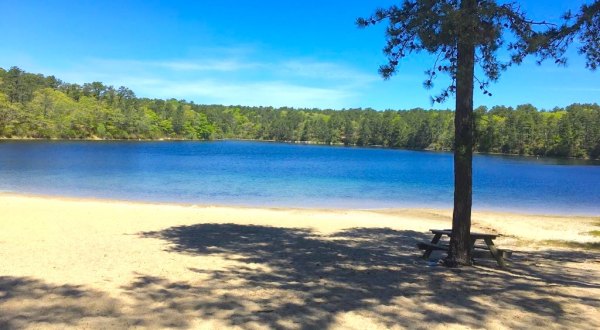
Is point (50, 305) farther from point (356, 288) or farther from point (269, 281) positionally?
point (356, 288)

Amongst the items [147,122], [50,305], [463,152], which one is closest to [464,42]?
[463,152]

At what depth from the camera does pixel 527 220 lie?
1923 cm

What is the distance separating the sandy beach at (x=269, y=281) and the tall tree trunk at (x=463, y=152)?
0.49 m

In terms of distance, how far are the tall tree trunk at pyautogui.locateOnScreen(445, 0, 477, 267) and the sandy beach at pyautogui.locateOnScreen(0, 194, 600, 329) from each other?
1.60 ft

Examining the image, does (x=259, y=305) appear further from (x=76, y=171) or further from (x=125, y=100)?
(x=125, y=100)

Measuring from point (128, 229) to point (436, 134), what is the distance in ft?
490

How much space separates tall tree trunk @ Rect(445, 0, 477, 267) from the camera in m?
7.09

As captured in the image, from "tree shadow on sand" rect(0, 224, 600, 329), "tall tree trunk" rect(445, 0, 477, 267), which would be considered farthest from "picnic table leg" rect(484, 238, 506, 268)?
"tall tree trunk" rect(445, 0, 477, 267)

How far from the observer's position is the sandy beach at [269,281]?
5055mm

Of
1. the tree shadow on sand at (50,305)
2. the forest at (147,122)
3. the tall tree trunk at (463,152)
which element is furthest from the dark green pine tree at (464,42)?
the forest at (147,122)

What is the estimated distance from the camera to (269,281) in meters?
6.90

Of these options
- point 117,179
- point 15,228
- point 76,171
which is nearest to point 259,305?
point 15,228

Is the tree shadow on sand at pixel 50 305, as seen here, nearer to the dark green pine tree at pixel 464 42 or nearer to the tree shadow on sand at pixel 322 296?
the tree shadow on sand at pixel 322 296

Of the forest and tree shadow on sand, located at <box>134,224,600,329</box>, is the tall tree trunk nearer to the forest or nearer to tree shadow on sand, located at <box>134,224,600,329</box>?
tree shadow on sand, located at <box>134,224,600,329</box>
